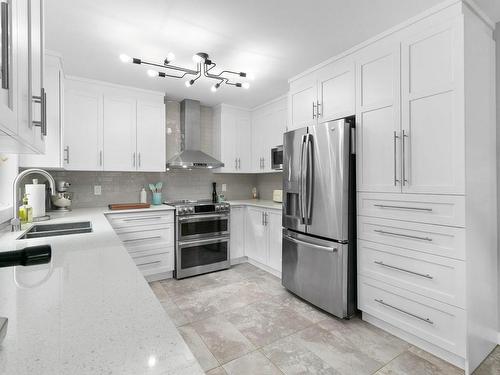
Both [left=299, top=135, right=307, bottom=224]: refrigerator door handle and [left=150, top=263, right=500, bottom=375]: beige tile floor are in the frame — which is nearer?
[left=150, top=263, right=500, bottom=375]: beige tile floor

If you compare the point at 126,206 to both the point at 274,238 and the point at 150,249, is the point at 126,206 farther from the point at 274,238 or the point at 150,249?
the point at 274,238

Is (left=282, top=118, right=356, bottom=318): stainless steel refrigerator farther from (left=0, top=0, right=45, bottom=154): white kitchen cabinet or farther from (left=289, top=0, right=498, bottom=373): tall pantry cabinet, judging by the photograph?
(left=0, top=0, right=45, bottom=154): white kitchen cabinet

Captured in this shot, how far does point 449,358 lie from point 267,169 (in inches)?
111

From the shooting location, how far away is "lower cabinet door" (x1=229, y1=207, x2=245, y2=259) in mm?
3871

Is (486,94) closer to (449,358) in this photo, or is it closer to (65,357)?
(449,358)

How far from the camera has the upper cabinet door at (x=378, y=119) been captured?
6.76ft

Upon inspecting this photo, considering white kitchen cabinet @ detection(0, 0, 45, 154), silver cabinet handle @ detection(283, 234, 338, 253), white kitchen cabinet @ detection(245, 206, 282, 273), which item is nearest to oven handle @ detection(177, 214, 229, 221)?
white kitchen cabinet @ detection(245, 206, 282, 273)

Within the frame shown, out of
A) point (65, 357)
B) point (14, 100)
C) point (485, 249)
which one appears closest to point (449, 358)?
point (485, 249)

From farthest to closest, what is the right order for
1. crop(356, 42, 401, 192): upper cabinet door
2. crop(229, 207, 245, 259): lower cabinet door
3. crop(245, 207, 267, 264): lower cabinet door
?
crop(229, 207, 245, 259): lower cabinet door → crop(245, 207, 267, 264): lower cabinet door → crop(356, 42, 401, 192): upper cabinet door

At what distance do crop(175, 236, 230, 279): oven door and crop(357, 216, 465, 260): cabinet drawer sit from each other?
196cm

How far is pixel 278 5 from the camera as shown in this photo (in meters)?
1.84

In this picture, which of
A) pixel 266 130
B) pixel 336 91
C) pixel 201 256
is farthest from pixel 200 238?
pixel 336 91

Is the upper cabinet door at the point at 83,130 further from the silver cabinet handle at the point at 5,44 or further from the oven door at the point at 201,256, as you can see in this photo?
the silver cabinet handle at the point at 5,44

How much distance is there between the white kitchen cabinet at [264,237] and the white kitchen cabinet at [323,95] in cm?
118
